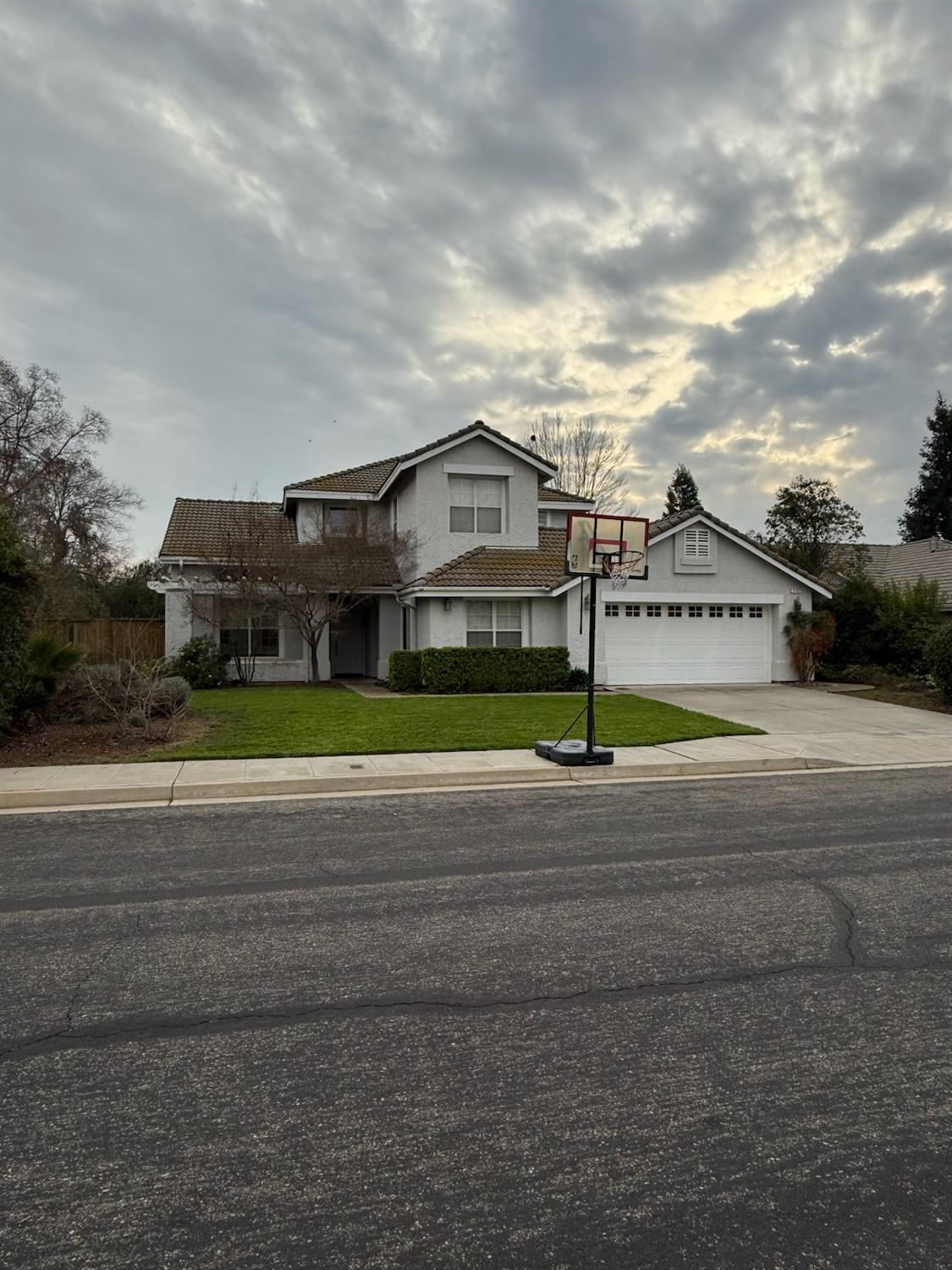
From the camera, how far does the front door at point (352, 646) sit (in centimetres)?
2600

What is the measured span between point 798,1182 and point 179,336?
20.1 metres

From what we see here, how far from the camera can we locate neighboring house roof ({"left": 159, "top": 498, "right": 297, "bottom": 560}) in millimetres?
22062

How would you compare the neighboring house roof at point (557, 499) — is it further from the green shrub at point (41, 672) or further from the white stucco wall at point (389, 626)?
the green shrub at point (41, 672)

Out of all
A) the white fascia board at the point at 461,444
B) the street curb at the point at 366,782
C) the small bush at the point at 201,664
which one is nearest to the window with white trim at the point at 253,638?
the small bush at the point at 201,664

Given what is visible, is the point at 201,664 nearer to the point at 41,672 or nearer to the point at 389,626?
the point at 389,626

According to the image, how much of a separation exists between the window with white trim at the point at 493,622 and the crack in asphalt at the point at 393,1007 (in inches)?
662

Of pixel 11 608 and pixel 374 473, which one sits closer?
pixel 11 608

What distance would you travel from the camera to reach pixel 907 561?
3325 cm

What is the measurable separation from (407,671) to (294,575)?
4.01 meters

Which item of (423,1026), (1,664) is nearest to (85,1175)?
(423,1026)

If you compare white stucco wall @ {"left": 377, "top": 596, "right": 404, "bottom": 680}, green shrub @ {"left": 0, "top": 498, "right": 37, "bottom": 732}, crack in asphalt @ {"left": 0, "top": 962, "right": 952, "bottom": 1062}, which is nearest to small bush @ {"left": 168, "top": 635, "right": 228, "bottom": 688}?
white stucco wall @ {"left": 377, "top": 596, "right": 404, "bottom": 680}

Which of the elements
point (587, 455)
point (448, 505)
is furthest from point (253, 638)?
point (587, 455)

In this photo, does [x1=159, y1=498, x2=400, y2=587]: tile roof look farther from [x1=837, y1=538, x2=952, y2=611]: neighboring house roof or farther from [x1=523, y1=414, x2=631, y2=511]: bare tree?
[x1=523, y1=414, x2=631, y2=511]: bare tree

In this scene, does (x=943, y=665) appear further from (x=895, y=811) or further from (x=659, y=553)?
(x=895, y=811)
